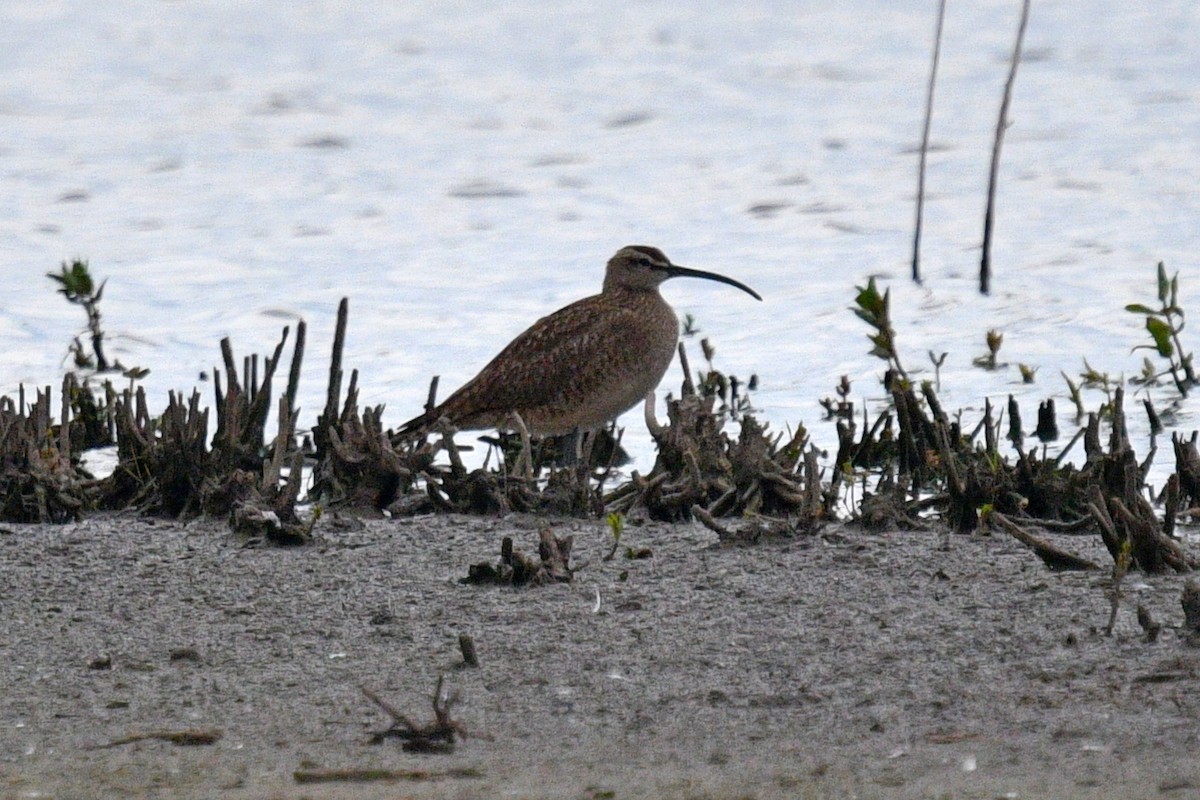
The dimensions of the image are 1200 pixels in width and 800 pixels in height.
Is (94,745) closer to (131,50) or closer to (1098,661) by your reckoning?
(1098,661)

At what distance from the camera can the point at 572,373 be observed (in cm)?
720

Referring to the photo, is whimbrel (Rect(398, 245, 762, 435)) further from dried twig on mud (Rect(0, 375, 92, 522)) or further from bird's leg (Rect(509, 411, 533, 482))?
dried twig on mud (Rect(0, 375, 92, 522))

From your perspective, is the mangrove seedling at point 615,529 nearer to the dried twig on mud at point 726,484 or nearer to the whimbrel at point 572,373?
the dried twig on mud at point 726,484

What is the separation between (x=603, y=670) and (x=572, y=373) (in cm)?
305

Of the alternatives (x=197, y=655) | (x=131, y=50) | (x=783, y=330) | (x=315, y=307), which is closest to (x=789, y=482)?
(x=197, y=655)

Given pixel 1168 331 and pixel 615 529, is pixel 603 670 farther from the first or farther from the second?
pixel 1168 331

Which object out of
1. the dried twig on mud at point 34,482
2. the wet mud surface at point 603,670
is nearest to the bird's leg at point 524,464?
the wet mud surface at point 603,670

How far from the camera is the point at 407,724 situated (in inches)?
148

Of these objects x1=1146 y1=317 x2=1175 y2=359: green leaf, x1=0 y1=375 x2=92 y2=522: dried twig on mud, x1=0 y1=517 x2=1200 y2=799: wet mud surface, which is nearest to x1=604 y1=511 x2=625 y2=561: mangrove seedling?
x1=0 y1=517 x2=1200 y2=799: wet mud surface

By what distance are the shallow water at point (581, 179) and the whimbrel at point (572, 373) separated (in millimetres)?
270

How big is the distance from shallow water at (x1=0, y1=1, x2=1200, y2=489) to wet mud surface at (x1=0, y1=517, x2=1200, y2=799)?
7.25ft

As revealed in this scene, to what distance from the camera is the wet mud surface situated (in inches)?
144

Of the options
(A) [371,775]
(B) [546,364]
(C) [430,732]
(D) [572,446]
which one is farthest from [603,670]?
(B) [546,364]

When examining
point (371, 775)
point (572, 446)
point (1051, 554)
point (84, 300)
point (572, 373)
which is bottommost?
point (371, 775)
